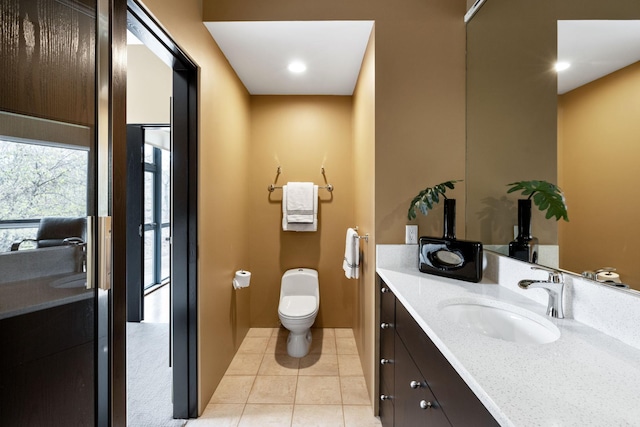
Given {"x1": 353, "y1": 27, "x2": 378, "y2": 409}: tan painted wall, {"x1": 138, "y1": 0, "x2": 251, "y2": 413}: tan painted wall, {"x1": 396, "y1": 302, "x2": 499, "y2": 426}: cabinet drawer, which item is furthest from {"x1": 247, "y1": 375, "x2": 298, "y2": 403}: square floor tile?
{"x1": 396, "y1": 302, "x2": 499, "y2": 426}: cabinet drawer

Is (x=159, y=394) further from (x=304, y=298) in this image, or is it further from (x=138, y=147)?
(x=138, y=147)

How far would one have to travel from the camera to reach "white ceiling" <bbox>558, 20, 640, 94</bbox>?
32.4 inches

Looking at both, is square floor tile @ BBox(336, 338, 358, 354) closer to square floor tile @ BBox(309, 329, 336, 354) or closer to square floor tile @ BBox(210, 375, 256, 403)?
square floor tile @ BBox(309, 329, 336, 354)

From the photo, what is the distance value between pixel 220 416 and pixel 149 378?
2.29 feet

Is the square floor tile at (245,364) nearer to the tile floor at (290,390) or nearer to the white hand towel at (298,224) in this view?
the tile floor at (290,390)

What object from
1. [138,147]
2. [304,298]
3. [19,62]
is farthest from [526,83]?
[138,147]

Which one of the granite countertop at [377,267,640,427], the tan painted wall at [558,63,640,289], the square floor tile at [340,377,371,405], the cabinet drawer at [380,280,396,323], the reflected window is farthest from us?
the reflected window

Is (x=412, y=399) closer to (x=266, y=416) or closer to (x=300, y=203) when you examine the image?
(x=266, y=416)

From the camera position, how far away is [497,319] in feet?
3.75

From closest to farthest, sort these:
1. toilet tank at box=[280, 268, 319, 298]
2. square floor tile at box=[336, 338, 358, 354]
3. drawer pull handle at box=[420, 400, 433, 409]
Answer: drawer pull handle at box=[420, 400, 433, 409]
square floor tile at box=[336, 338, 358, 354]
toilet tank at box=[280, 268, 319, 298]

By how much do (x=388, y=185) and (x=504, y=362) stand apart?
3.67ft

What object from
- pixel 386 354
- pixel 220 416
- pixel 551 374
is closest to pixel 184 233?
pixel 220 416

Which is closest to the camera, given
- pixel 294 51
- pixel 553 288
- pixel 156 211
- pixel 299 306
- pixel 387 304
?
pixel 553 288

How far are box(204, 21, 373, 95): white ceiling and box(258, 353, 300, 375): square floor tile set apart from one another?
230 cm
